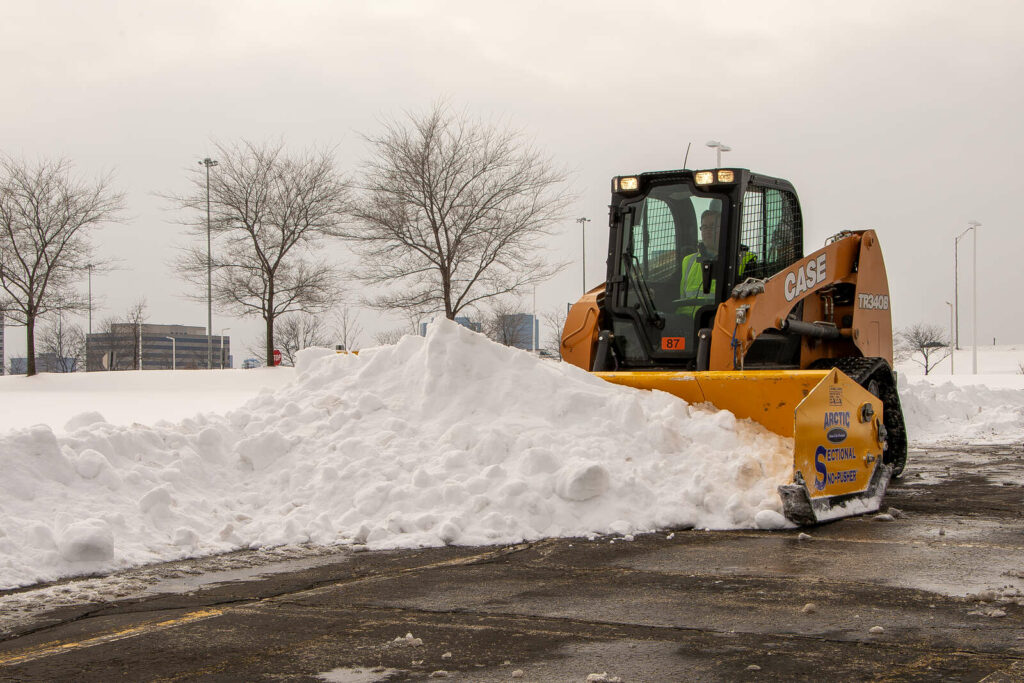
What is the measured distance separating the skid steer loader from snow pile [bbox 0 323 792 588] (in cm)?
51

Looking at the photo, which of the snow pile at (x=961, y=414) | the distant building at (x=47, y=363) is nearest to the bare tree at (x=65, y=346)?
the distant building at (x=47, y=363)

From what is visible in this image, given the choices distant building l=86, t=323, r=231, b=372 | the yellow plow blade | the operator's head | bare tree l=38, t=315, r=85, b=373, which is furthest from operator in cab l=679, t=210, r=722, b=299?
bare tree l=38, t=315, r=85, b=373

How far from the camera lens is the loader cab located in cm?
937

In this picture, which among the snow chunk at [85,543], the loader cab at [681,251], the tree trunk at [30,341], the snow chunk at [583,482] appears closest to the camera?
the snow chunk at [85,543]

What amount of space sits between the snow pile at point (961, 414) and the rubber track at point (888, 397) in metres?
5.10

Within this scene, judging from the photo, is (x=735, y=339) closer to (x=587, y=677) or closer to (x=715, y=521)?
(x=715, y=521)

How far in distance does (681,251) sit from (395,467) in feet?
12.1

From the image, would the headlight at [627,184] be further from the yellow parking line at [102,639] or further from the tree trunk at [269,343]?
the tree trunk at [269,343]

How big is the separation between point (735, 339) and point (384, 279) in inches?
758

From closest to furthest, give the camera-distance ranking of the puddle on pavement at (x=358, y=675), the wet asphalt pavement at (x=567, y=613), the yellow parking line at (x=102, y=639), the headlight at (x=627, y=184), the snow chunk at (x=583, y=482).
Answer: the puddle on pavement at (x=358, y=675), the wet asphalt pavement at (x=567, y=613), the yellow parking line at (x=102, y=639), the snow chunk at (x=583, y=482), the headlight at (x=627, y=184)

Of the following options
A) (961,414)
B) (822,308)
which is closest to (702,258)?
(822,308)

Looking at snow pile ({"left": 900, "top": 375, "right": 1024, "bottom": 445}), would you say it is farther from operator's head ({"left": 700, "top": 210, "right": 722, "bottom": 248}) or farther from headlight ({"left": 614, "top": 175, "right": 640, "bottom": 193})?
headlight ({"left": 614, "top": 175, "right": 640, "bottom": 193})

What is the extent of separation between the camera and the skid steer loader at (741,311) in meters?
8.23

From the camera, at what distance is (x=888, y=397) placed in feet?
32.9
